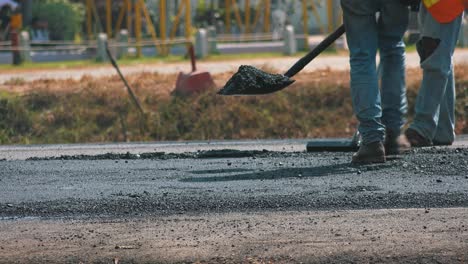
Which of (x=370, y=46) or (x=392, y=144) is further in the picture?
(x=392, y=144)

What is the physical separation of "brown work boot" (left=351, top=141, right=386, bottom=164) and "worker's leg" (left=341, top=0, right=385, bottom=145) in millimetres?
31

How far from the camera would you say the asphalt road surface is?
5258mm

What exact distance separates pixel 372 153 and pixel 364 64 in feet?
1.99

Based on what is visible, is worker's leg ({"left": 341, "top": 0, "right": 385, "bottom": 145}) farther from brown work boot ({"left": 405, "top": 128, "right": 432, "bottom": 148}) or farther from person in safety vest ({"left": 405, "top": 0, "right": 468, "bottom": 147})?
brown work boot ({"left": 405, "top": 128, "right": 432, "bottom": 148})

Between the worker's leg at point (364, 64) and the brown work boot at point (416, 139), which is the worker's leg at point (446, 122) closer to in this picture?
the brown work boot at point (416, 139)

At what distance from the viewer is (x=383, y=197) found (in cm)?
663

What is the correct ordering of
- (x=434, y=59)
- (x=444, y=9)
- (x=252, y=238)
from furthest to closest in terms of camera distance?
(x=434, y=59) → (x=444, y=9) → (x=252, y=238)

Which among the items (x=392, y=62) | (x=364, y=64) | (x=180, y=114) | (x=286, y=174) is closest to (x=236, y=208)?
(x=286, y=174)

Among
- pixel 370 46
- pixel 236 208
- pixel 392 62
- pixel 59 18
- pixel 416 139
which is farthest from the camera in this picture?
pixel 59 18

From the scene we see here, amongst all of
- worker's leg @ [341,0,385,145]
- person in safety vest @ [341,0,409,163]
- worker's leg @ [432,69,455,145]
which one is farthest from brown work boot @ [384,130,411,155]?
worker's leg @ [432,69,455,145]

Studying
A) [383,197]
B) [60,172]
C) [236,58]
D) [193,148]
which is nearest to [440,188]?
[383,197]

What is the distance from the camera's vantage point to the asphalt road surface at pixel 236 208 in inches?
207

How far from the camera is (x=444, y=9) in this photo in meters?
9.30

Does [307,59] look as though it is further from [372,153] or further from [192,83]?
[192,83]
